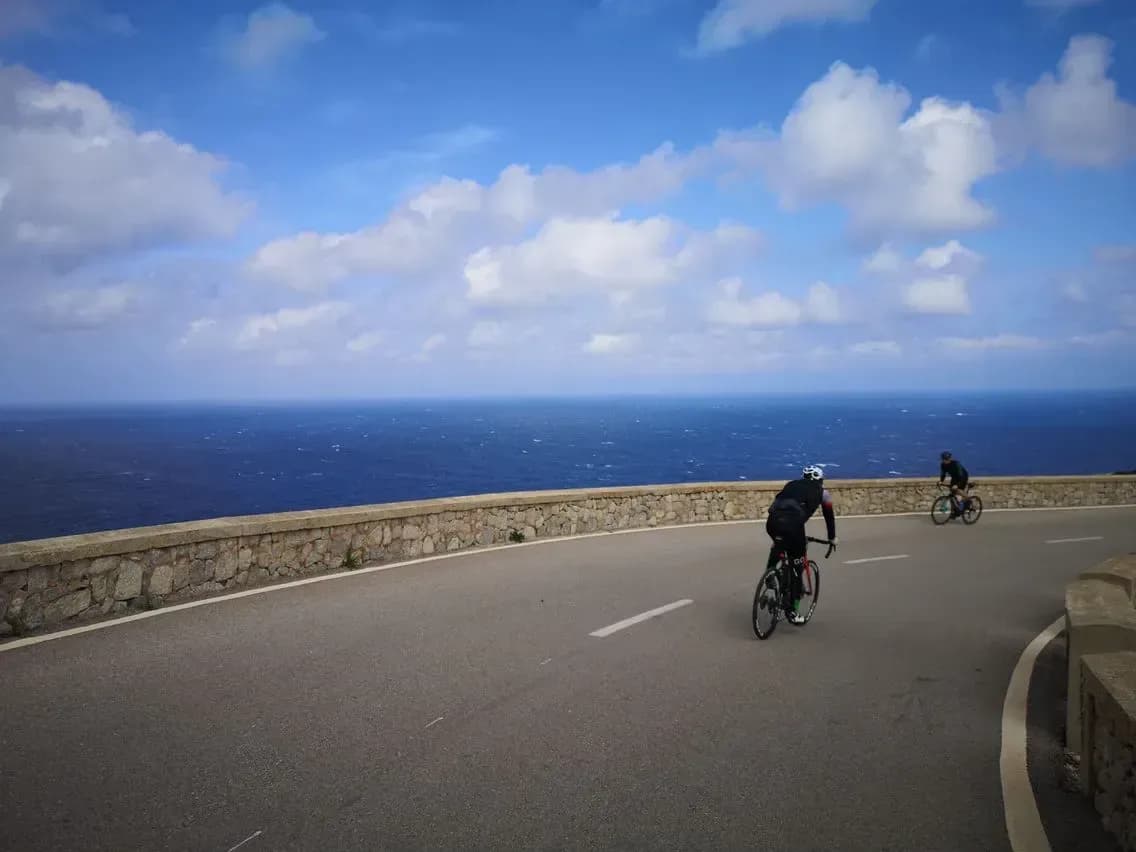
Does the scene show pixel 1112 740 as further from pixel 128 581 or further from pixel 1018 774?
pixel 128 581

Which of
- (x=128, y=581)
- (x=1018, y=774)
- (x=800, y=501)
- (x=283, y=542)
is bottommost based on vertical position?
(x=1018, y=774)

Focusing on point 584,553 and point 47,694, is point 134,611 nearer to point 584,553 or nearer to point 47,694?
point 47,694

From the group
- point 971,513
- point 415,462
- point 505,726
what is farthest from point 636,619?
point 415,462

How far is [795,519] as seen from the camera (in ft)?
25.4

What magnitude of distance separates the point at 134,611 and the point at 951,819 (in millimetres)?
7239

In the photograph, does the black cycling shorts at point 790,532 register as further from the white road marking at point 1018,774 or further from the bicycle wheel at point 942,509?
the bicycle wheel at point 942,509

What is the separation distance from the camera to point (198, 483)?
88.7 m

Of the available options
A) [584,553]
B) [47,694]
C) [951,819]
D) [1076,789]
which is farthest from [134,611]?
[1076,789]

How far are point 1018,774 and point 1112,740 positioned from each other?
109 centimetres

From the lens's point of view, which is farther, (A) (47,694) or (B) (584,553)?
(B) (584,553)

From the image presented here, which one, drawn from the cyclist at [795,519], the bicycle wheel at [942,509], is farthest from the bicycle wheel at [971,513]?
the cyclist at [795,519]

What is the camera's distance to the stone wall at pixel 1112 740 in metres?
3.52

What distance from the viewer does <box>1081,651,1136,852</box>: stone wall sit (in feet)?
11.5

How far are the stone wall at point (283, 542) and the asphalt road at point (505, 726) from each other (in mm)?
691
